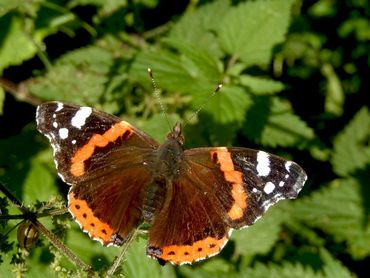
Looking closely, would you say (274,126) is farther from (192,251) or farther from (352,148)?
(192,251)

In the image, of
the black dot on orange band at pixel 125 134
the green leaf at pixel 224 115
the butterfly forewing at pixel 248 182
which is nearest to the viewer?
the butterfly forewing at pixel 248 182

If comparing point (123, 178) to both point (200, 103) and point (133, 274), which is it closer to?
point (133, 274)

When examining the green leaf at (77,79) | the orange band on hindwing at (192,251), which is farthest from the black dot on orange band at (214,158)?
the green leaf at (77,79)

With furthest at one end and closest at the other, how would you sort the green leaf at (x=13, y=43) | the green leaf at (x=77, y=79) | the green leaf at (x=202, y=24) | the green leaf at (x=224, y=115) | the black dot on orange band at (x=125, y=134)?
the green leaf at (x=202, y=24) < the green leaf at (x=77, y=79) < the green leaf at (x=13, y=43) < the green leaf at (x=224, y=115) < the black dot on orange band at (x=125, y=134)

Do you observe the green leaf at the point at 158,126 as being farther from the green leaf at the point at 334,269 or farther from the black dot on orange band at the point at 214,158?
the green leaf at the point at 334,269

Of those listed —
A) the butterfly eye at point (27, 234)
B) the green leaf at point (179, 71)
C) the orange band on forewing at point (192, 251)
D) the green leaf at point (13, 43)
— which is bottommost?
the green leaf at point (13, 43)

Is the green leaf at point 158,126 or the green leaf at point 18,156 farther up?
the green leaf at point 158,126

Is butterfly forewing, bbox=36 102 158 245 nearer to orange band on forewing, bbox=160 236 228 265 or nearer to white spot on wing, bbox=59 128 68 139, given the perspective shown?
white spot on wing, bbox=59 128 68 139
